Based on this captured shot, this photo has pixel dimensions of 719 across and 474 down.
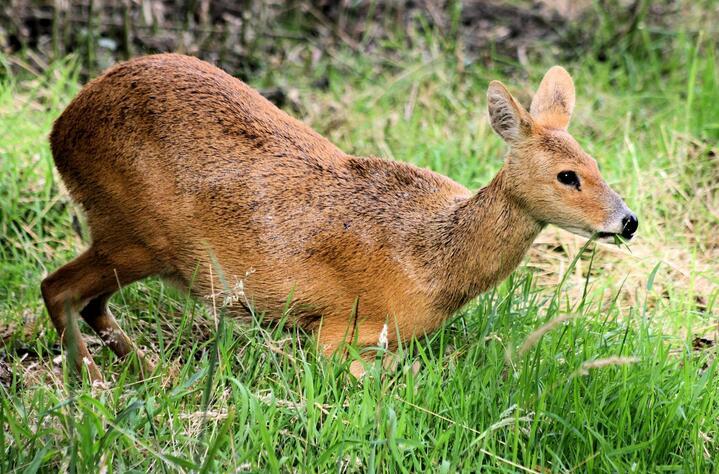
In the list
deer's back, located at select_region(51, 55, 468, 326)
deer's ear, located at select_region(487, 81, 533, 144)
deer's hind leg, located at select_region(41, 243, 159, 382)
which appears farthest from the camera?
deer's hind leg, located at select_region(41, 243, 159, 382)

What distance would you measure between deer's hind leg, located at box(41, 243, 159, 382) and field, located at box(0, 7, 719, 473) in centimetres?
13

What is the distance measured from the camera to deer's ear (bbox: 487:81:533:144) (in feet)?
13.8

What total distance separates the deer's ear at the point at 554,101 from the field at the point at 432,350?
672mm

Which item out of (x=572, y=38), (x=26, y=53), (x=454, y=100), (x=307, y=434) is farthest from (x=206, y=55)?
(x=307, y=434)

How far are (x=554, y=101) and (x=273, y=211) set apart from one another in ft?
4.21

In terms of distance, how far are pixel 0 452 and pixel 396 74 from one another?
4.65 metres

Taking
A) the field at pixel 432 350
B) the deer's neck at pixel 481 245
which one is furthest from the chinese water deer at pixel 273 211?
the field at pixel 432 350

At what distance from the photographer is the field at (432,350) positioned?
11.3ft

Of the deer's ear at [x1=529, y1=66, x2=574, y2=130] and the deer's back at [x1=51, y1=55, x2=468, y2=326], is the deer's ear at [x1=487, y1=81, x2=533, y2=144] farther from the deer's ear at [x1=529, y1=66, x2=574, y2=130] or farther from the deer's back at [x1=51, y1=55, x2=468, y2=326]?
the deer's back at [x1=51, y1=55, x2=468, y2=326]

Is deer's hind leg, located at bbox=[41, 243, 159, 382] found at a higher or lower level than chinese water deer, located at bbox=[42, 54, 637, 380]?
lower

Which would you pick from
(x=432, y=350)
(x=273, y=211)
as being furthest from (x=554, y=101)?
(x=273, y=211)

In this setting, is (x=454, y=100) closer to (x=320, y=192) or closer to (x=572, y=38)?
(x=572, y=38)

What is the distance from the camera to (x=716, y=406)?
12.9 ft

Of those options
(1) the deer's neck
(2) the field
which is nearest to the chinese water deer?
(1) the deer's neck
